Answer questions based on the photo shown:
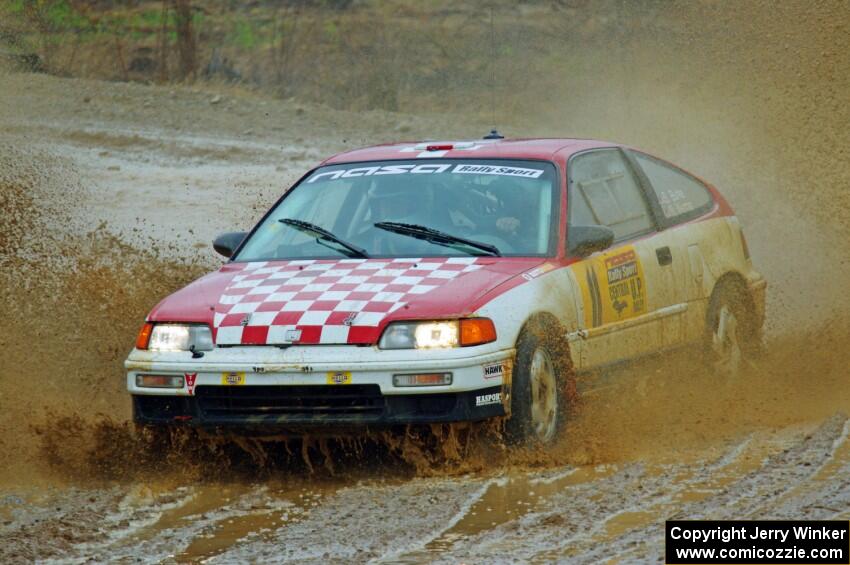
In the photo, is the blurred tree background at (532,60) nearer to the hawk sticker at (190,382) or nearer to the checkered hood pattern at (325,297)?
the checkered hood pattern at (325,297)

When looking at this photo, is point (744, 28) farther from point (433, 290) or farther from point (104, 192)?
point (433, 290)

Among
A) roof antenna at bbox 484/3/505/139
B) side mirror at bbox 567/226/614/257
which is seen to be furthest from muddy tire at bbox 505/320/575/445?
roof antenna at bbox 484/3/505/139

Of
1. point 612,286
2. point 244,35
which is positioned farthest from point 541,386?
point 244,35

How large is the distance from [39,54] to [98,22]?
9.94 feet

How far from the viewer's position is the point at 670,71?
19.3m

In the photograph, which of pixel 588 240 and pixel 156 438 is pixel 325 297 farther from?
pixel 588 240

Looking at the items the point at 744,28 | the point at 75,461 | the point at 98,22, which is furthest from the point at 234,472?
the point at 98,22

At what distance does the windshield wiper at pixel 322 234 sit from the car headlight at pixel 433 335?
938mm

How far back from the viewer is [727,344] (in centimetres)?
862

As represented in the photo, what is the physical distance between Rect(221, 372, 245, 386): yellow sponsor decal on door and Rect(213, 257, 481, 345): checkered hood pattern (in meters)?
0.15

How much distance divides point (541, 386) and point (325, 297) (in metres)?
1.01

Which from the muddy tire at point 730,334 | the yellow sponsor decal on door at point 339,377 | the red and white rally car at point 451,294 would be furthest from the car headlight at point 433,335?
the muddy tire at point 730,334

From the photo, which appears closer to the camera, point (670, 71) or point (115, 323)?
point (115, 323)

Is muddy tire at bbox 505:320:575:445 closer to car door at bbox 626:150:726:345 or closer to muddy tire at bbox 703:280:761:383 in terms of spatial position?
car door at bbox 626:150:726:345
